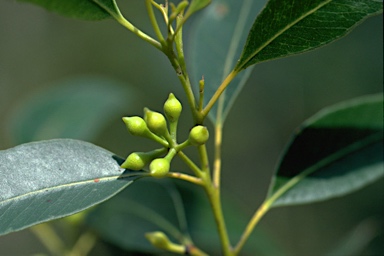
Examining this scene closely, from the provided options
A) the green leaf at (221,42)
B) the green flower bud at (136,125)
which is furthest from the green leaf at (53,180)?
the green leaf at (221,42)

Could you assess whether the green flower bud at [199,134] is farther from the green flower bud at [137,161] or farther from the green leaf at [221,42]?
the green leaf at [221,42]

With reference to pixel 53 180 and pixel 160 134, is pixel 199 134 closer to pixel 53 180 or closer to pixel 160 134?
pixel 160 134

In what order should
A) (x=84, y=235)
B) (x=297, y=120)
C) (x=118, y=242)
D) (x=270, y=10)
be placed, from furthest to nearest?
(x=297, y=120), (x=84, y=235), (x=118, y=242), (x=270, y=10)

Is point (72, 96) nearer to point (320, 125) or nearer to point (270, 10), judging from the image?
point (320, 125)

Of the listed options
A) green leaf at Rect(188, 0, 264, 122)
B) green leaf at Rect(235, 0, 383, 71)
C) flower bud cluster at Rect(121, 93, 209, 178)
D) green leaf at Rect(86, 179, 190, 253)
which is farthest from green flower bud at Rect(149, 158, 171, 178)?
green leaf at Rect(86, 179, 190, 253)

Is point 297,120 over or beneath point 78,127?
beneath

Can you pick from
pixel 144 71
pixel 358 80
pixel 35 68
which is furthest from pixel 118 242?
pixel 35 68

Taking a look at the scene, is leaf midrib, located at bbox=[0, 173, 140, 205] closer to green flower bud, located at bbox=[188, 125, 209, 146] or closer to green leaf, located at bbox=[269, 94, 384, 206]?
green flower bud, located at bbox=[188, 125, 209, 146]
